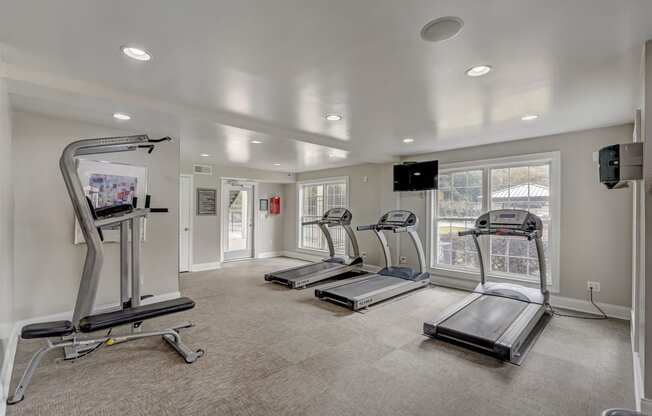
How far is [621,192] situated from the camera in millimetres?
3809

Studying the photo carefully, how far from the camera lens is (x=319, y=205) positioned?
8086 mm

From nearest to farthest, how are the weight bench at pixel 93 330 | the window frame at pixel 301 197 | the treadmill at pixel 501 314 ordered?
the weight bench at pixel 93 330 → the treadmill at pixel 501 314 → the window frame at pixel 301 197

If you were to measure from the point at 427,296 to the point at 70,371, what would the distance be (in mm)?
4296

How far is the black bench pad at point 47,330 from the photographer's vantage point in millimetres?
→ 2281

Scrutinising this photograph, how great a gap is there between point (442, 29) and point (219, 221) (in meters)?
6.31

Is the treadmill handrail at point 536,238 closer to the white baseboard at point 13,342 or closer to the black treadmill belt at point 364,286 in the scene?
the black treadmill belt at point 364,286

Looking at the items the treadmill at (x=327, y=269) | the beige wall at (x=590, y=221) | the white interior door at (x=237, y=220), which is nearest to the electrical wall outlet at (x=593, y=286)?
the beige wall at (x=590, y=221)

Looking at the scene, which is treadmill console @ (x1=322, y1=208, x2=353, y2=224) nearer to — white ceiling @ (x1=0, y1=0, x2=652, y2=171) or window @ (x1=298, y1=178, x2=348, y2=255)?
window @ (x1=298, y1=178, x2=348, y2=255)

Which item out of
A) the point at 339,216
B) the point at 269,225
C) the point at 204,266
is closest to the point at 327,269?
the point at 339,216

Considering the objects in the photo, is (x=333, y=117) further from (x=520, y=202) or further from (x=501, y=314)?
(x=520, y=202)

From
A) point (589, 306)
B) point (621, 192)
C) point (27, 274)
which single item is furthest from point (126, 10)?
point (589, 306)

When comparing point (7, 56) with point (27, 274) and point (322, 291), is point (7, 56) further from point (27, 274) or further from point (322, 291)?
point (322, 291)

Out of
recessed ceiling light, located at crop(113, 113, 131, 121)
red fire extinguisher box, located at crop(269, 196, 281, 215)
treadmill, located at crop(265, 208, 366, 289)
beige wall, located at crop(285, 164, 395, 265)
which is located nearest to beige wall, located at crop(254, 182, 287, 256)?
red fire extinguisher box, located at crop(269, 196, 281, 215)

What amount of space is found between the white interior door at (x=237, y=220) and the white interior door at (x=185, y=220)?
2.84ft
